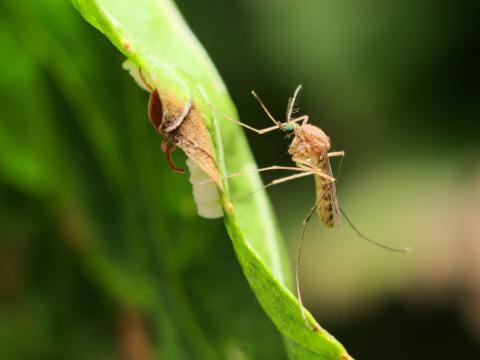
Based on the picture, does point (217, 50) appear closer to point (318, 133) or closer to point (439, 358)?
point (318, 133)

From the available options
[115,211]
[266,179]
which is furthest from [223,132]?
[266,179]

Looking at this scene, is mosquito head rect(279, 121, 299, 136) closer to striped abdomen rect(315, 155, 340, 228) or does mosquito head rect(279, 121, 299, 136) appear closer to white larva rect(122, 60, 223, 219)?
striped abdomen rect(315, 155, 340, 228)

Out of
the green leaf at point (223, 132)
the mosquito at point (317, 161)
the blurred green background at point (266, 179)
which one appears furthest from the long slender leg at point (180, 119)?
the mosquito at point (317, 161)

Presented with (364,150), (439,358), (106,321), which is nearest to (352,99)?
(364,150)

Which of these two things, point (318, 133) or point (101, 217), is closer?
point (101, 217)

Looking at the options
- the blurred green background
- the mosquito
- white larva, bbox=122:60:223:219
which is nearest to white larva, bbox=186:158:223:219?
white larva, bbox=122:60:223:219

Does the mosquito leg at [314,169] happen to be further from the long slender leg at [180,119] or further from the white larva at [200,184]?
the long slender leg at [180,119]

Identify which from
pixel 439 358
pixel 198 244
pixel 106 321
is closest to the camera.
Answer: pixel 198 244
